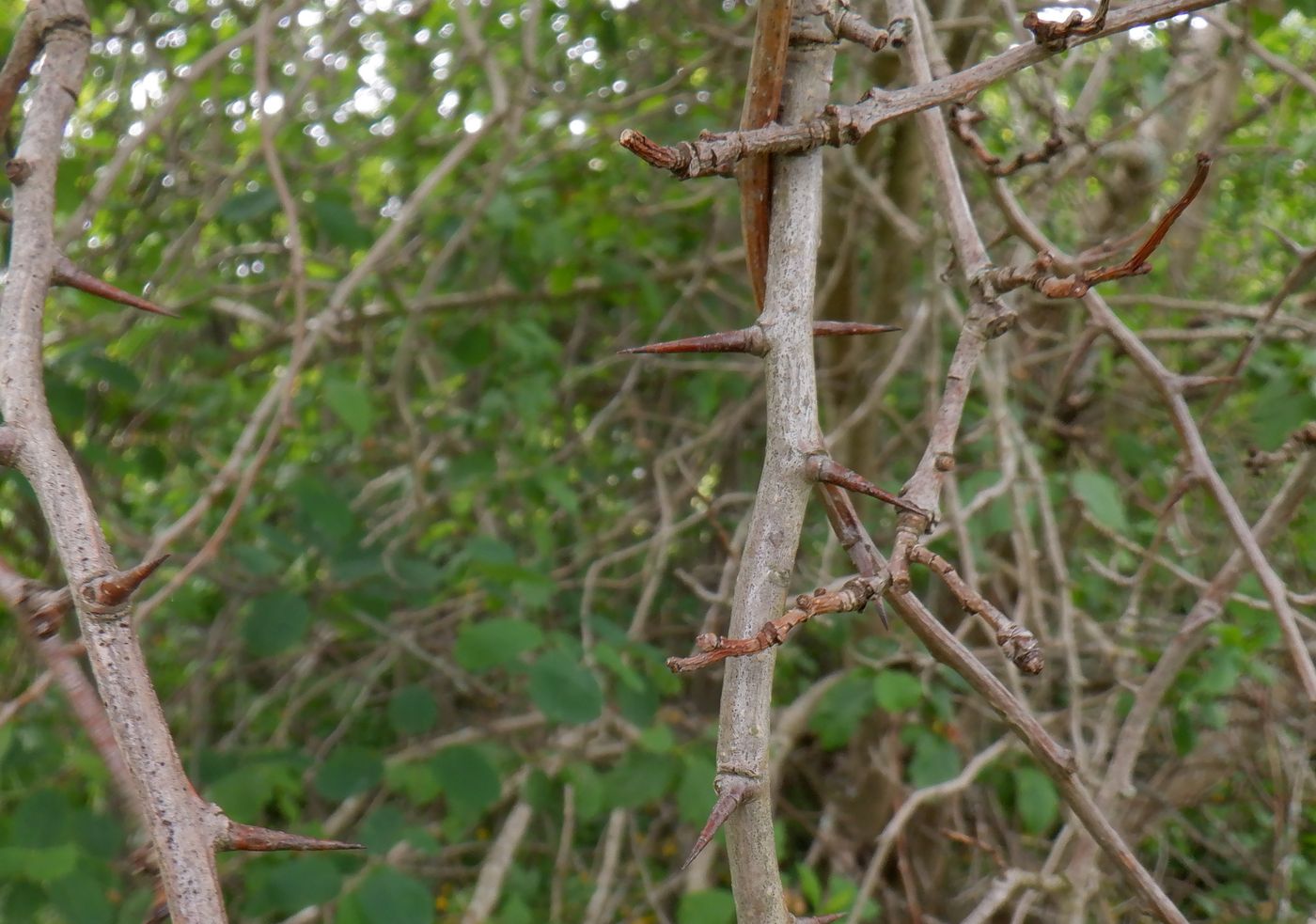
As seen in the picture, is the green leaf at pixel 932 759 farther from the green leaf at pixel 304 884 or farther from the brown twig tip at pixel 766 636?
the brown twig tip at pixel 766 636

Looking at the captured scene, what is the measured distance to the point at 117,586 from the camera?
2.34 ft

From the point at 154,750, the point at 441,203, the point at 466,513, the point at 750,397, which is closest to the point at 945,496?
the point at 750,397

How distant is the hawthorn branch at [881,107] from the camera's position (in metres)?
0.75

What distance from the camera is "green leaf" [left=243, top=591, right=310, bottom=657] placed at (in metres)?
2.35

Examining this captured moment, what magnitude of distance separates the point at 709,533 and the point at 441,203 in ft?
3.63

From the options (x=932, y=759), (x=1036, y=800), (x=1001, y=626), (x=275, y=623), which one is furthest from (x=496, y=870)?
(x=1001, y=626)

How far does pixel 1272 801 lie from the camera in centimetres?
264

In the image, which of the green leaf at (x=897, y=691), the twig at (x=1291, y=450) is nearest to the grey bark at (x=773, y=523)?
the twig at (x=1291, y=450)

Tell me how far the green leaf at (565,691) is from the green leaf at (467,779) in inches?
8.3

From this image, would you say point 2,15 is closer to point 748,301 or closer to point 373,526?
point 373,526

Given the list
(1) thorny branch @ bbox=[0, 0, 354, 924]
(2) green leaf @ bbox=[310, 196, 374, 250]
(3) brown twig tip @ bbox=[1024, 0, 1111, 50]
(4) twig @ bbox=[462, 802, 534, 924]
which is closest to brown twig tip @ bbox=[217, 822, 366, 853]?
(1) thorny branch @ bbox=[0, 0, 354, 924]

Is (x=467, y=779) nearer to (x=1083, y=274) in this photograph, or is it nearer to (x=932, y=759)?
(x=932, y=759)

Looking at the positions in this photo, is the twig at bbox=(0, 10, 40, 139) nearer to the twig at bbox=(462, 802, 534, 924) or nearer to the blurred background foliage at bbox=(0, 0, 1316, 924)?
the blurred background foliage at bbox=(0, 0, 1316, 924)

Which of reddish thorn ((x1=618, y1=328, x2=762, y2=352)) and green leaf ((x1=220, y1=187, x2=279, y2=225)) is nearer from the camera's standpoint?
reddish thorn ((x1=618, y1=328, x2=762, y2=352))
